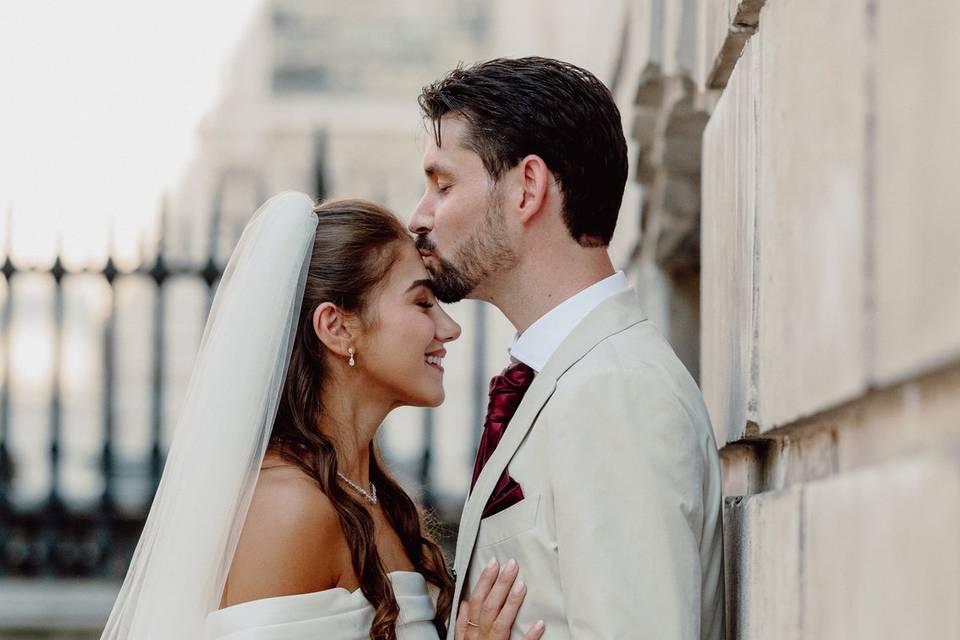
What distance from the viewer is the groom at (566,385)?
190 centimetres

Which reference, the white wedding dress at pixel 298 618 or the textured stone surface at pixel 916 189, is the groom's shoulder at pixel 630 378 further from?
the textured stone surface at pixel 916 189

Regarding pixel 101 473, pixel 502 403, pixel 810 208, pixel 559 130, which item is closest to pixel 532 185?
pixel 559 130

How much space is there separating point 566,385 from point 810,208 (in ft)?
2.53

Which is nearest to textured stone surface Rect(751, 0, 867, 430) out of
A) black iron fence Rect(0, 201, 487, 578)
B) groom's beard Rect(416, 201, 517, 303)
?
groom's beard Rect(416, 201, 517, 303)

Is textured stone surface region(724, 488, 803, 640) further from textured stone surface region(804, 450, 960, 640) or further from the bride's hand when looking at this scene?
the bride's hand

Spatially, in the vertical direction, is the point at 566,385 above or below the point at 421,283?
below

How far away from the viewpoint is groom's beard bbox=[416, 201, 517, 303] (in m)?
2.43

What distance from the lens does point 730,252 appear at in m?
2.13

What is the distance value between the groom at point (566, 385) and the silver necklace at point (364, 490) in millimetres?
474

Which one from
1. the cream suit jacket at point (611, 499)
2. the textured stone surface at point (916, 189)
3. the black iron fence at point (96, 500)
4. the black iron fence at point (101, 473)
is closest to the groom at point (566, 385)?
the cream suit jacket at point (611, 499)

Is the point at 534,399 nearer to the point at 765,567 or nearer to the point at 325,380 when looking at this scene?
the point at 765,567

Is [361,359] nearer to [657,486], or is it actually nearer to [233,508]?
[233,508]

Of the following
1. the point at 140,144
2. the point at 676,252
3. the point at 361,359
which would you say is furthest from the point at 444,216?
the point at 140,144

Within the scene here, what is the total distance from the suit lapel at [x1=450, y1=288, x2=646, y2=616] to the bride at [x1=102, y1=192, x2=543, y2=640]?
354mm
